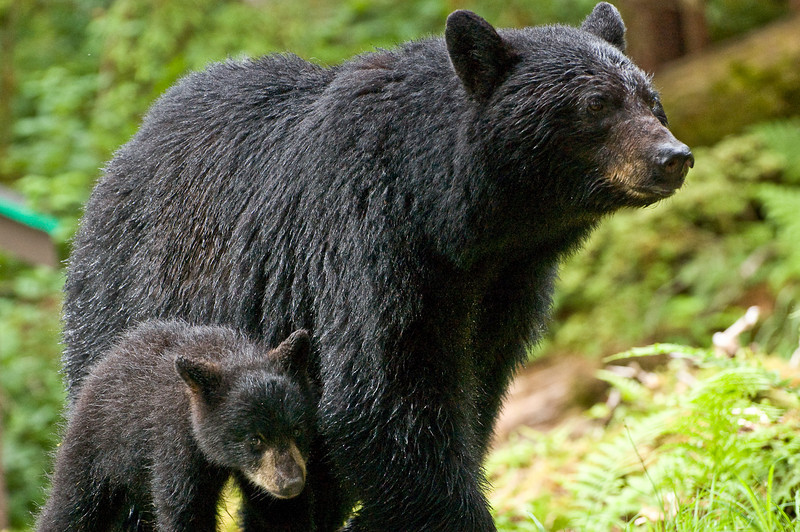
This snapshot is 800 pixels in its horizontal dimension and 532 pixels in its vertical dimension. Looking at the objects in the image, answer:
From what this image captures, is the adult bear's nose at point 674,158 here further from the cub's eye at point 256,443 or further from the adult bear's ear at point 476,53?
the cub's eye at point 256,443

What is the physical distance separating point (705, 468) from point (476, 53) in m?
2.36

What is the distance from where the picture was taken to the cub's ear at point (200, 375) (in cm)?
366

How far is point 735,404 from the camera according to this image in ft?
16.6

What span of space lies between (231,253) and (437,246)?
3.27 feet

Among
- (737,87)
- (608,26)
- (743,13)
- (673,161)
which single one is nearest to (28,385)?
(608,26)

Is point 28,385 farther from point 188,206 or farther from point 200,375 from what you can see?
point 200,375

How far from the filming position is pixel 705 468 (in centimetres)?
480

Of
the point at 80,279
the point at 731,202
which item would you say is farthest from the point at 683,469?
the point at 731,202

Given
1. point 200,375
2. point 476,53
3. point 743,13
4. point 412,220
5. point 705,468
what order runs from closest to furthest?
point 200,375, point 476,53, point 412,220, point 705,468, point 743,13

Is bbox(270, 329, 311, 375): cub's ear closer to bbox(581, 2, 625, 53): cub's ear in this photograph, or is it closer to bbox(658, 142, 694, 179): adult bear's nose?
bbox(658, 142, 694, 179): adult bear's nose

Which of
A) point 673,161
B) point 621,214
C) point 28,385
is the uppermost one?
point 673,161

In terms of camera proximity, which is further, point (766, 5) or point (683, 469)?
point (766, 5)

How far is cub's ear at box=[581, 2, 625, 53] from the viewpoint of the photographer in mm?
4543

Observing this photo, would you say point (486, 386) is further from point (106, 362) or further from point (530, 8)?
point (530, 8)
